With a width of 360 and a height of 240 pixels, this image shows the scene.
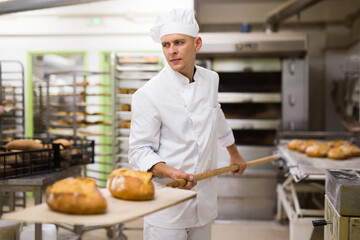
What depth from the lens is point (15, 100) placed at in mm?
5039

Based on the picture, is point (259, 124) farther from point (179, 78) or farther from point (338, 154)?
point (179, 78)

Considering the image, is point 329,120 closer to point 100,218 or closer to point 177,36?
point 177,36

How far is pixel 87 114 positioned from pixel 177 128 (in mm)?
3023

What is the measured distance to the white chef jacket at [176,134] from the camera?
173cm

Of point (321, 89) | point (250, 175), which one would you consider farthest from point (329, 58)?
point (250, 175)

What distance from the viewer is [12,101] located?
500 centimetres

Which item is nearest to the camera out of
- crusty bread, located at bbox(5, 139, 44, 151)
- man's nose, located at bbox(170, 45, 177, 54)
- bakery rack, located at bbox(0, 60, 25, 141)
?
man's nose, located at bbox(170, 45, 177, 54)

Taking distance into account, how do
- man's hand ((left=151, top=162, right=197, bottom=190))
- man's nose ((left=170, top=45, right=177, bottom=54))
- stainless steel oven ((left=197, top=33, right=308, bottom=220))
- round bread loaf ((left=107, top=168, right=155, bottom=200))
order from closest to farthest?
round bread loaf ((left=107, top=168, right=155, bottom=200)), man's hand ((left=151, top=162, right=197, bottom=190)), man's nose ((left=170, top=45, right=177, bottom=54)), stainless steel oven ((left=197, top=33, right=308, bottom=220))

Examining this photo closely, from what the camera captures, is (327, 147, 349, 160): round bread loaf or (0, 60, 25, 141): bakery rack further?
(0, 60, 25, 141): bakery rack

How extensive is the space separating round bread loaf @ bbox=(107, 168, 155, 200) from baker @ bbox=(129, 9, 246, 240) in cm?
35

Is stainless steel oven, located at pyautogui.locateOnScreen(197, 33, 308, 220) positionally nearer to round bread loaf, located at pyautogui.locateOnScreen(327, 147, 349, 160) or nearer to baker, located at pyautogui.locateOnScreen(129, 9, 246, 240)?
round bread loaf, located at pyautogui.locateOnScreen(327, 147, 349, 160)

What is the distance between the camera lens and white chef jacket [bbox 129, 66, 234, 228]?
1.73 metres

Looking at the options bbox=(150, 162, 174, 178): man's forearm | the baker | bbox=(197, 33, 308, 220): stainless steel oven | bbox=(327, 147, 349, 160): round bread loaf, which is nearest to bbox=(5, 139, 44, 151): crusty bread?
the baker

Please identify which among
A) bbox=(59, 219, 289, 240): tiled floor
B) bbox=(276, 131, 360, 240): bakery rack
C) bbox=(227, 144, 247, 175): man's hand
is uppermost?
bbox=(227, 144, 247, 175): man's hand
